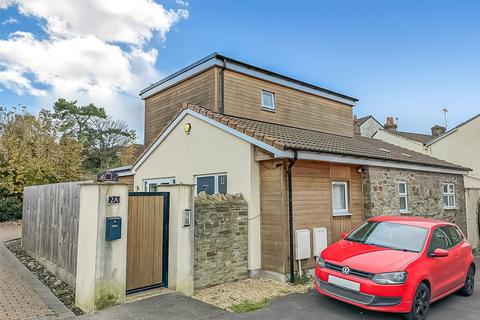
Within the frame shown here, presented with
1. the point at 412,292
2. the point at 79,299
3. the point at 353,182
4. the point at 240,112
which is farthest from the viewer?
the point at 240,112

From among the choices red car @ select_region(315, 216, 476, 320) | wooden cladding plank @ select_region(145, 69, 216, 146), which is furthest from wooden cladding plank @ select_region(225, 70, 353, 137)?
red car @ select_region(315, 216, 476, 320)

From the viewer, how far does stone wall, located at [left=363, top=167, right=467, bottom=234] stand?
9.86 metres

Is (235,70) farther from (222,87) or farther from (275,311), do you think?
(275,311)

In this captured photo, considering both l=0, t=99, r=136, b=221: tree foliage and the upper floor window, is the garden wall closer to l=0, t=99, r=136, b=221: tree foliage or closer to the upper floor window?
the upper floor window

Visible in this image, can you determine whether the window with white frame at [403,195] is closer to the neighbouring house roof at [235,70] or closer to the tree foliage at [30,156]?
the neighbouring house roof at [235,70]

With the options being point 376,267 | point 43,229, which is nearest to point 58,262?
point 43,229

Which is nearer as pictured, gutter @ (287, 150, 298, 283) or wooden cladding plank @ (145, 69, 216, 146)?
gutter @ (287, 150, 298, 283)

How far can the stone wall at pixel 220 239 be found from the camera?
6941 mm

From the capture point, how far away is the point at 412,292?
4.98m

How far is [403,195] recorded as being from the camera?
11297 millimetres

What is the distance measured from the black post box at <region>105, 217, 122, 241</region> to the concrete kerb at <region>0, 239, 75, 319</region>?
131 centimetres

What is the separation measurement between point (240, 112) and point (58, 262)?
22.9ft

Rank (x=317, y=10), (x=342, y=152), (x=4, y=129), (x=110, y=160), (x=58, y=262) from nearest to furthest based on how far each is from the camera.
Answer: (x=58, y=262) < (x=342, y=152) < (x=317, y=10) < (x=4, y=129) < (x=110, y=160)

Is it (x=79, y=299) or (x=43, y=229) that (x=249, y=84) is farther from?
(x=79, y=299)
